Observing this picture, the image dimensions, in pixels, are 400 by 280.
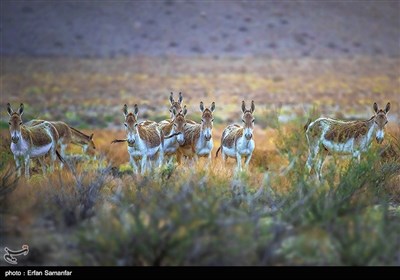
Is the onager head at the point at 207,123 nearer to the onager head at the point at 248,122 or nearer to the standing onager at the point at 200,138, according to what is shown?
the standing onager at the point at 200,138

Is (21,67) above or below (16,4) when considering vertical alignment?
below

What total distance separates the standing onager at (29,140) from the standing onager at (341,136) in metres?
5.91

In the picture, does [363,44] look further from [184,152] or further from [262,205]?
[262,205]

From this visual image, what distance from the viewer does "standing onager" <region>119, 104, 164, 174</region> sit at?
637 inches

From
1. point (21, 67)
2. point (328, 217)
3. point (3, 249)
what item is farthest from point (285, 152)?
point (21, 67)

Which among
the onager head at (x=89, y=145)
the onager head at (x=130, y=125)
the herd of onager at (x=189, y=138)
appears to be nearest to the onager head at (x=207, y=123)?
the herd of onager at (x=189, y=138)

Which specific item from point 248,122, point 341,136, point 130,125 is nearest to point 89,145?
point 130,125

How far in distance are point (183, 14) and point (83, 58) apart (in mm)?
11403

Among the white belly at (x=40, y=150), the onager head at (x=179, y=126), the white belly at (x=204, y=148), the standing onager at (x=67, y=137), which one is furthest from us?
the standing onager at (x=67, y=137)

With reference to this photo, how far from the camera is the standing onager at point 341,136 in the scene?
16.3m

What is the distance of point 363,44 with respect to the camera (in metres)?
74.2
